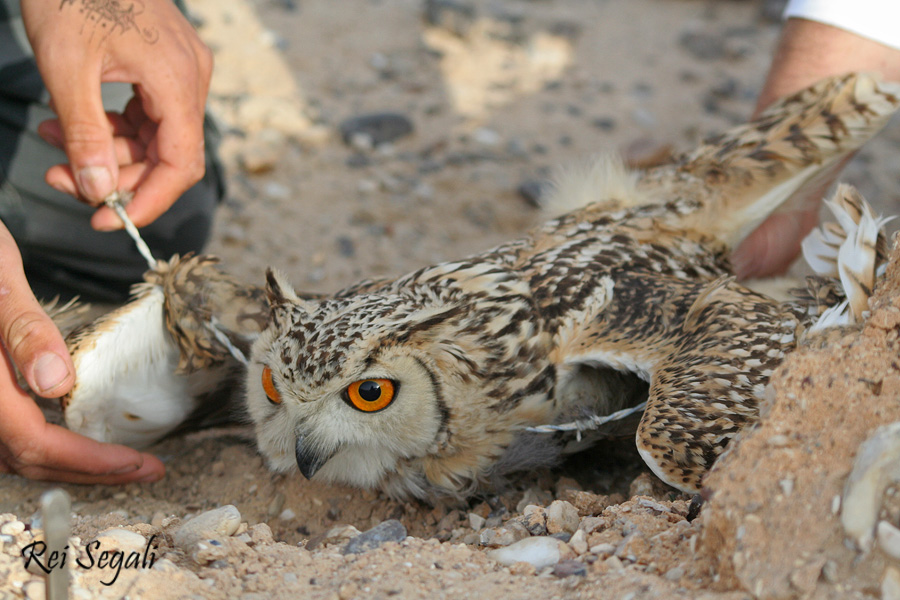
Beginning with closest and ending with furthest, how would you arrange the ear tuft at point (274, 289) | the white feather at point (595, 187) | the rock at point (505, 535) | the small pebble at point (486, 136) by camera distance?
the rock at point (505, 535) < the ear tuft at point (274, 289) < the white feather at point (595, 187) < the small pebble at point (486, 136)

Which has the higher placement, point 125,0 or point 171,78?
point 125,0

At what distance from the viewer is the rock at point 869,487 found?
1359 mm

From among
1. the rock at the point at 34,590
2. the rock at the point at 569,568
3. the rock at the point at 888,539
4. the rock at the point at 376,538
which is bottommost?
the rock at the point at 376,538

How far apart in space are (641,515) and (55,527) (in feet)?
4.60

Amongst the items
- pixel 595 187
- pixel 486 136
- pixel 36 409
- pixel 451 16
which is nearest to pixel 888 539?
pixel 595 187

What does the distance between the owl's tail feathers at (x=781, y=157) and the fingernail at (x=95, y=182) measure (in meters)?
2.32

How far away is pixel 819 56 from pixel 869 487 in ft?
9.80

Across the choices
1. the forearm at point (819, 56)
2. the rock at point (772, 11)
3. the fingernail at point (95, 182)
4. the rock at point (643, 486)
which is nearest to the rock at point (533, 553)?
the rock at point (643, 486)

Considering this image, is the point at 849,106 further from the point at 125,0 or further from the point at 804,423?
the point at 125,0

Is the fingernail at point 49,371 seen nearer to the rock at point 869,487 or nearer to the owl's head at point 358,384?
the owl's head at point 358,384

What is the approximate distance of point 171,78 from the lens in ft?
8.86

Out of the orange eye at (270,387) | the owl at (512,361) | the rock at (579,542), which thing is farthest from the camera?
the orange eye at (270,387)

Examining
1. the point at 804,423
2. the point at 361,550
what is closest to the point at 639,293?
the point at 804,423

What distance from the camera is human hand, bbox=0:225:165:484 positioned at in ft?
6.87
